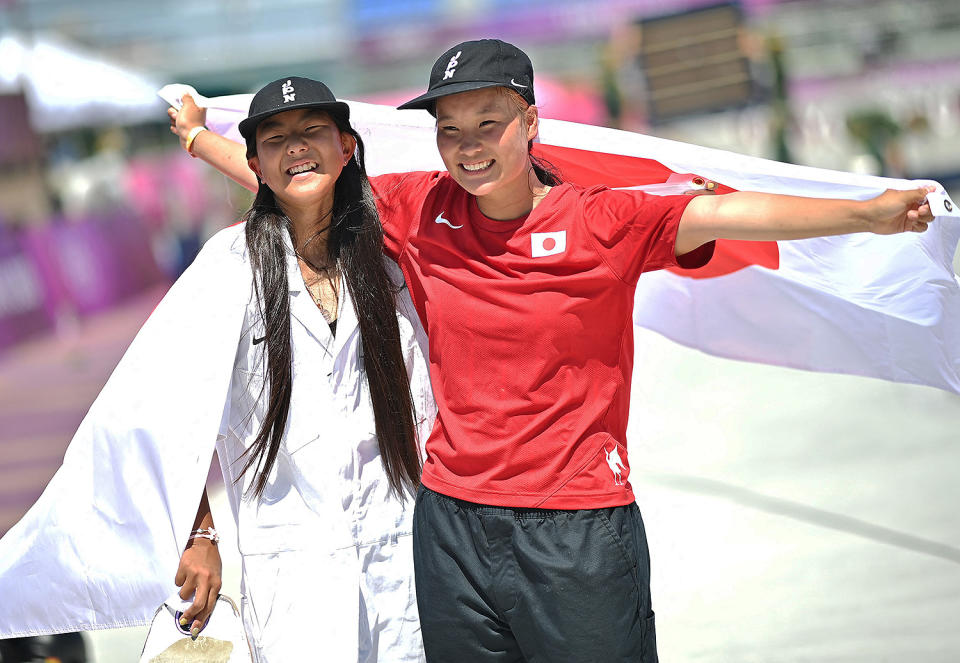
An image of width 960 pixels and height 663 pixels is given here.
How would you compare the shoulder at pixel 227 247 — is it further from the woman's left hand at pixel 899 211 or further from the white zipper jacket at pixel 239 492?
the woman's left hand at pixel 899 211

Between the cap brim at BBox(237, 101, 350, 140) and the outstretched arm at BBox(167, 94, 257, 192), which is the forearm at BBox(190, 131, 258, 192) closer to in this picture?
the outstretched arm at BBox(167, 94, 257, 192)

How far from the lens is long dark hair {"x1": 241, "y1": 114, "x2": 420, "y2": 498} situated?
9.07 feet

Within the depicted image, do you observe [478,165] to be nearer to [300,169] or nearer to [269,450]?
[300,169]

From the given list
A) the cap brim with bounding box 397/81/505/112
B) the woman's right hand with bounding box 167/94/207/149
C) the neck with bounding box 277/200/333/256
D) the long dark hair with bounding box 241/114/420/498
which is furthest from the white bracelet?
the woman's right hand with bounding box 167/94/207/149

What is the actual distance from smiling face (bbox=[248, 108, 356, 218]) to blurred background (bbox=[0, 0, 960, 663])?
108 centimetres

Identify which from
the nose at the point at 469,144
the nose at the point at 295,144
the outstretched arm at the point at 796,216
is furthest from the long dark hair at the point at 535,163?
the nose at the point at 295,144

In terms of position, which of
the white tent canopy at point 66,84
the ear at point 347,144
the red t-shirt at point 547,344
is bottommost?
the red t-shirt at point 547,344

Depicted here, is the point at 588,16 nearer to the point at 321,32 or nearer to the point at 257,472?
the point at 321,32

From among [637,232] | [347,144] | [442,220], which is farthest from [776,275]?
[347,144]

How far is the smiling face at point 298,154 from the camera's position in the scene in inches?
110

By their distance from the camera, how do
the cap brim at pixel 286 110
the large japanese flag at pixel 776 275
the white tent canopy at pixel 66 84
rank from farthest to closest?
1. the white tent canopy at pixel 66 84
2. the large japanese flag at pixel 776 275
3. the cap brim at pixel 286 110

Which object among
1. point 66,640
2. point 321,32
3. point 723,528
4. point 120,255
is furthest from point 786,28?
point 66,640

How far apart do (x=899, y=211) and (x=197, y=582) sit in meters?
1.90

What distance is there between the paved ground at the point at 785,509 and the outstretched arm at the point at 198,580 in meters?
2.23
